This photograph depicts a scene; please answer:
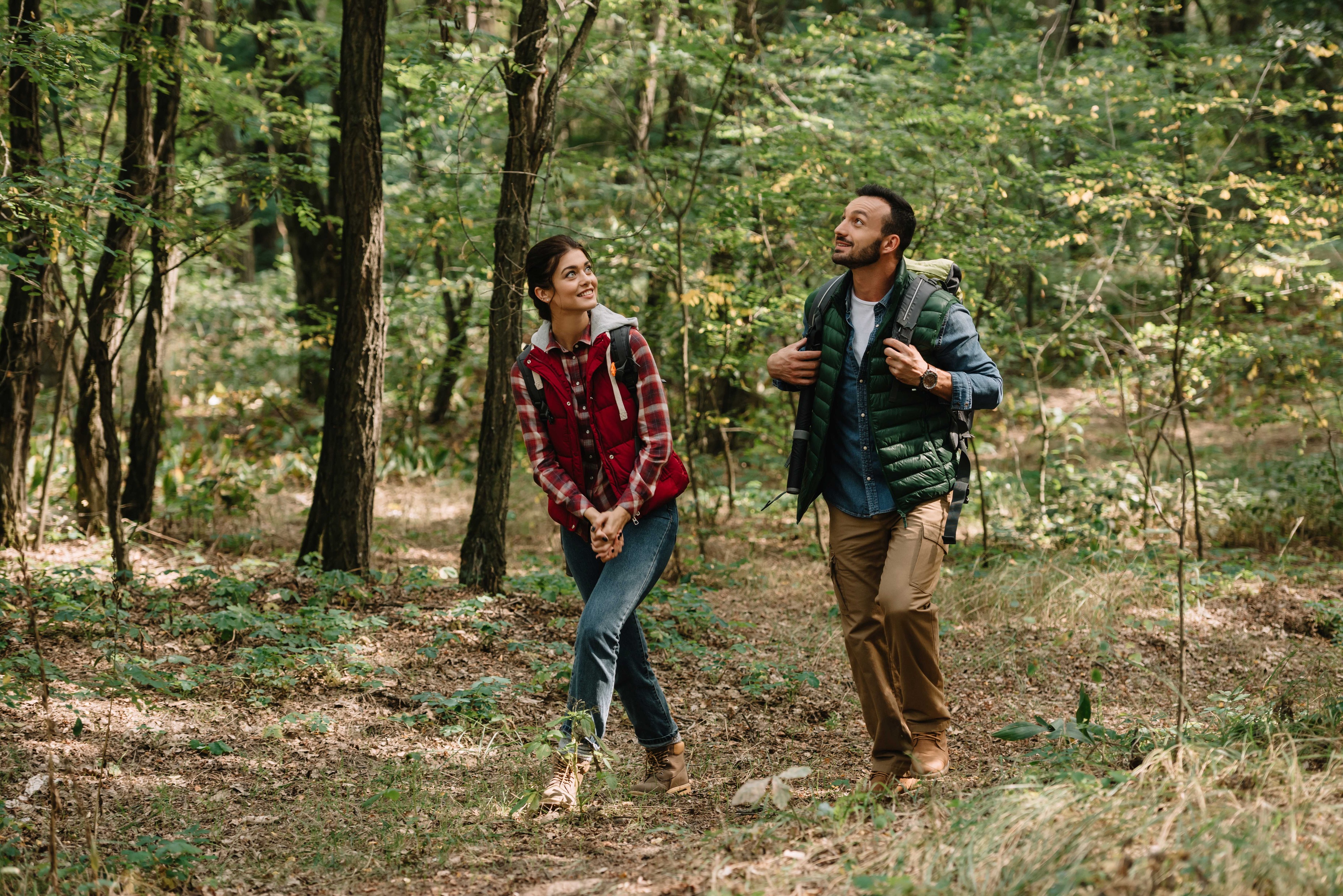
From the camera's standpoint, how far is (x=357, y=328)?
20.9ft

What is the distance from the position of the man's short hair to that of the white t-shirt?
229mm

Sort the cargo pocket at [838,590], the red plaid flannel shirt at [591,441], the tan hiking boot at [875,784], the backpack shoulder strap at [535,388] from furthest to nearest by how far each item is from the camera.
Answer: the cargo pocket at [838,590]
the backpack shoulder strap at [535,388]
the red plaid flannel shirt at [591,441]
the tan hiking boot at [875,784]

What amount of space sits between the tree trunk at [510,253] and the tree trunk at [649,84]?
1.50 m

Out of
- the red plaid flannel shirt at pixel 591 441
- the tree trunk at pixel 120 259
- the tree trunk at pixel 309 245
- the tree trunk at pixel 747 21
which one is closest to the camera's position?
the red plaid flannel shirt at pixel 591 441

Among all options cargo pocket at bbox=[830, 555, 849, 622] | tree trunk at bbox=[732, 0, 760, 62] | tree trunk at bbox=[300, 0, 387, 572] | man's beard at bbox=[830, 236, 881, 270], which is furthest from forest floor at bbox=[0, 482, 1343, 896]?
tree trunk at bbox=[732, 0, 760, 62]

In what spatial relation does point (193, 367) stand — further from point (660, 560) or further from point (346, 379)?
point (660, 560)

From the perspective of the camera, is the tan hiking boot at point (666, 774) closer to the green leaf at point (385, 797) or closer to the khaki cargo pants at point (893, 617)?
the khaki cargo pants at point (893, 617)

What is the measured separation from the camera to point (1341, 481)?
8609 millimetres

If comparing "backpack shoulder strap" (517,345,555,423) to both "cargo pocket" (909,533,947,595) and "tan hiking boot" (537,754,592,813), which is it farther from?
"cargo pocket" (909,533,947,595)

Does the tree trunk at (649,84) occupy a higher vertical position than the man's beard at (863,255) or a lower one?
higher

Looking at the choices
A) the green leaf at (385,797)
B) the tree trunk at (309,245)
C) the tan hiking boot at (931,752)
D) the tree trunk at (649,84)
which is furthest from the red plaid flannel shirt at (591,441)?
the tree trunk at (309,245)

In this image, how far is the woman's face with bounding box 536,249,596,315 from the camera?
3521 mm

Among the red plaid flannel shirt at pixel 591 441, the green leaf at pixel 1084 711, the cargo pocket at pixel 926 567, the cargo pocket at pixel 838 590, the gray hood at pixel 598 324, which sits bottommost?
the green leaf at pixel 1084 711

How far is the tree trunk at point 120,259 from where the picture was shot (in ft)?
21.2
